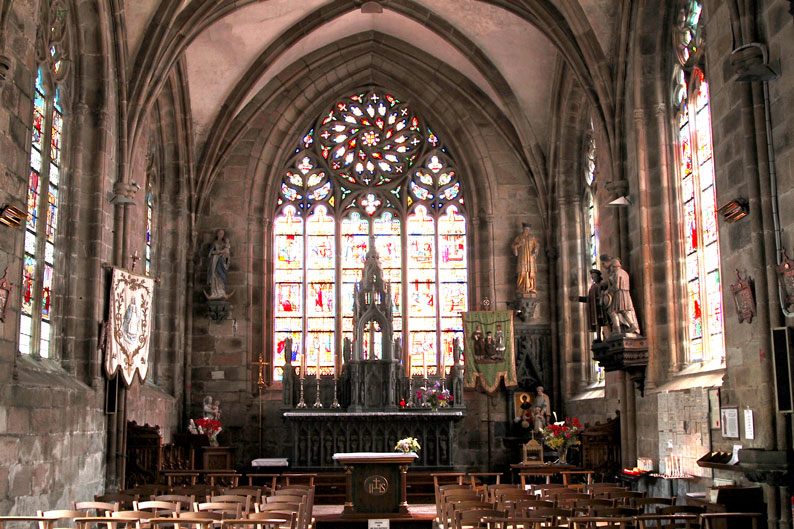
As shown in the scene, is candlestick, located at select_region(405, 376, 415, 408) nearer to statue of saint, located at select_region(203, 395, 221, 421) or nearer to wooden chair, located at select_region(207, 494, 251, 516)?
statue of saint, located at select_region(203, 395, 221, 421)

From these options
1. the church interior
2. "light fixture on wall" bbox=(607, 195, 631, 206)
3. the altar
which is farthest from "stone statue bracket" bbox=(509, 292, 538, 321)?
"light fixture on wall" bbox=(607, 195, 631, 206)

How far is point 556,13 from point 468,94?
5297mm

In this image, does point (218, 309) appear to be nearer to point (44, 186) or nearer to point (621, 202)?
point (44, 186)

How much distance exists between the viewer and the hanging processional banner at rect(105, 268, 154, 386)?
15875mm

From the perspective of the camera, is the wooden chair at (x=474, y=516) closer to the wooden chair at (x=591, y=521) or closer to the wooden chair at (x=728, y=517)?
the wooden chair at (x=591, y=521)

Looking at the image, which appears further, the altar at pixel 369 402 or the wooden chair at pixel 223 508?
the altar at pixel 369 402

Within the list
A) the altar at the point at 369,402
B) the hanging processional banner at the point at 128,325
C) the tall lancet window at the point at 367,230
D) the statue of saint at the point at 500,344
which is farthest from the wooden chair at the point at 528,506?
the tall lancet window at the point at 367,230

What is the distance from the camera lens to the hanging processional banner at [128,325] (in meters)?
15.9

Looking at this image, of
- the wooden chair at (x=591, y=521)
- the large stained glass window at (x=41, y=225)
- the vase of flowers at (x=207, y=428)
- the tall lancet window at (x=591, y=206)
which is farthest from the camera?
the tall lancet window at (x=591, y=206)

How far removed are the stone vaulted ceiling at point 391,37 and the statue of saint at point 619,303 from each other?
5.37m

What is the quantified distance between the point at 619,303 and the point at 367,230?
885 cm

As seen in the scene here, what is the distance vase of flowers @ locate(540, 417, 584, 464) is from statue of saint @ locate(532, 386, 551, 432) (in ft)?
4.59

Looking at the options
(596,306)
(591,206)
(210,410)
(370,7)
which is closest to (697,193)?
(596,306)

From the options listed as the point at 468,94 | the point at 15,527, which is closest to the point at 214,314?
the point at 468,94
